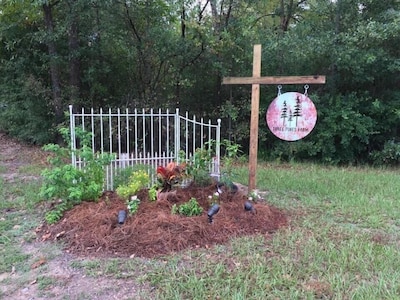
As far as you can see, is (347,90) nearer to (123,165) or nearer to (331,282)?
(123,165)

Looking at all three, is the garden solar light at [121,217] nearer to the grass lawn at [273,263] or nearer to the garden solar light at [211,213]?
the grass lawn at [273,263]

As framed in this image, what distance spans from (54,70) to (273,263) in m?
7.39

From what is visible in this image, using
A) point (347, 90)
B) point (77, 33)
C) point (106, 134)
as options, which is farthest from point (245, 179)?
point (77, 33)

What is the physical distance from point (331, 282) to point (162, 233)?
137cm

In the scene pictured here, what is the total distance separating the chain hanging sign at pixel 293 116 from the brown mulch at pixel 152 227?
1031mm

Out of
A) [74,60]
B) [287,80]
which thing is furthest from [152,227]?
[74,60]

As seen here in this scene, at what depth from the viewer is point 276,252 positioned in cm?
286

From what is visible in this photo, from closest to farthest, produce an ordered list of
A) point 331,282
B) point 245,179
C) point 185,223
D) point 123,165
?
point 331,282, point 185,223, point 123,165, point 245,179

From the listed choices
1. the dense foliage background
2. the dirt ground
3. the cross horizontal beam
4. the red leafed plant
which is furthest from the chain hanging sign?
the dense foliage background

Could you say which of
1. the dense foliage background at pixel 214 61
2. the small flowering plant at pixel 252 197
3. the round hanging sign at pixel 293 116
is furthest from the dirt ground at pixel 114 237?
the dense foliage background at pixel 214 61

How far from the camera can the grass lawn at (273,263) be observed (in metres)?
2.31

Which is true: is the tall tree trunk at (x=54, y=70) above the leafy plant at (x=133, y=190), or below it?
above

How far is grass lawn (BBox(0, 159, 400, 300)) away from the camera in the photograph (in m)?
2.31

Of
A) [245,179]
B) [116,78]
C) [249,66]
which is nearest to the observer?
[245,179]
